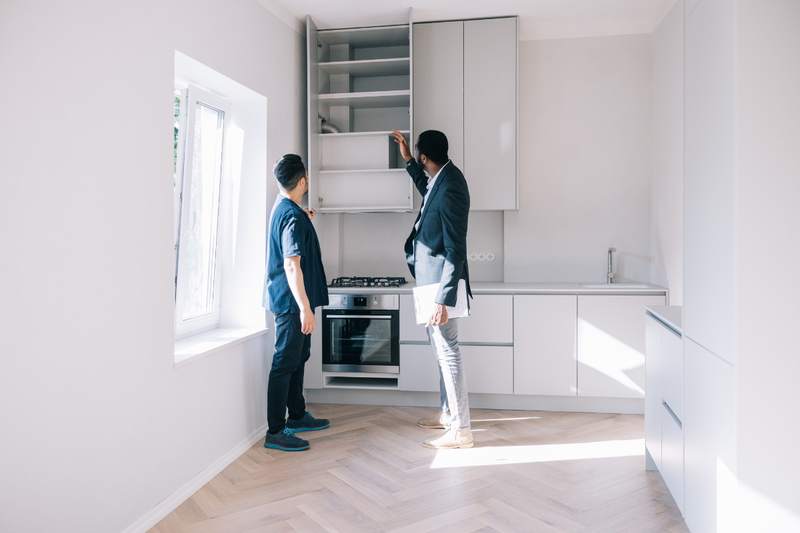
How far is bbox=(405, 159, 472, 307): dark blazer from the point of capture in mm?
3207

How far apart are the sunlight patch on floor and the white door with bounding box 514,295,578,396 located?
64cm

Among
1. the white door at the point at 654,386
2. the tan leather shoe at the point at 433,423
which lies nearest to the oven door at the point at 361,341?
the tan leather shoe at the point at 433,423

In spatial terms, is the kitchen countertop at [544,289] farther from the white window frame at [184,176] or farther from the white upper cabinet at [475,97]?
the white window frame at [184,176]

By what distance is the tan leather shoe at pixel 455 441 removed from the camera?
3.39 metres

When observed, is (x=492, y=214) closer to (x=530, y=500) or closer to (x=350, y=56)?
(x=350, y=56)

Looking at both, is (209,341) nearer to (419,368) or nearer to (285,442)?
(285,442)

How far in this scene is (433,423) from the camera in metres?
3.79

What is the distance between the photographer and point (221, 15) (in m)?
3.12

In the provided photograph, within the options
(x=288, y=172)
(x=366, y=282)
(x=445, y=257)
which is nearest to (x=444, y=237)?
(x=445, y=257)

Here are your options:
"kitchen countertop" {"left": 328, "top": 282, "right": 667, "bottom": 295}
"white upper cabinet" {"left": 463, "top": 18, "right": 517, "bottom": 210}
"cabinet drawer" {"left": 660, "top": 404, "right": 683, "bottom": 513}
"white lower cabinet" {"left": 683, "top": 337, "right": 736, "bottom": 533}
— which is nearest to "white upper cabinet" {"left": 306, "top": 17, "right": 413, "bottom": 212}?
"white upper cabinet" {"left": 463, "top": 18, "right": 517, "bottom": 210}

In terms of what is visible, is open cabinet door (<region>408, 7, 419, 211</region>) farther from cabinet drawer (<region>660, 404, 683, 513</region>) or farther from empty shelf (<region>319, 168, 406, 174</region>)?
cabinet drawer (<region>660, 404, 683, 513</region>)

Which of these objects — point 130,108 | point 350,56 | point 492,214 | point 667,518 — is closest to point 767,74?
point 667,518

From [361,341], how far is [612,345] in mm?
1712

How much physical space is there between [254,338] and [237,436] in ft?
1.88
